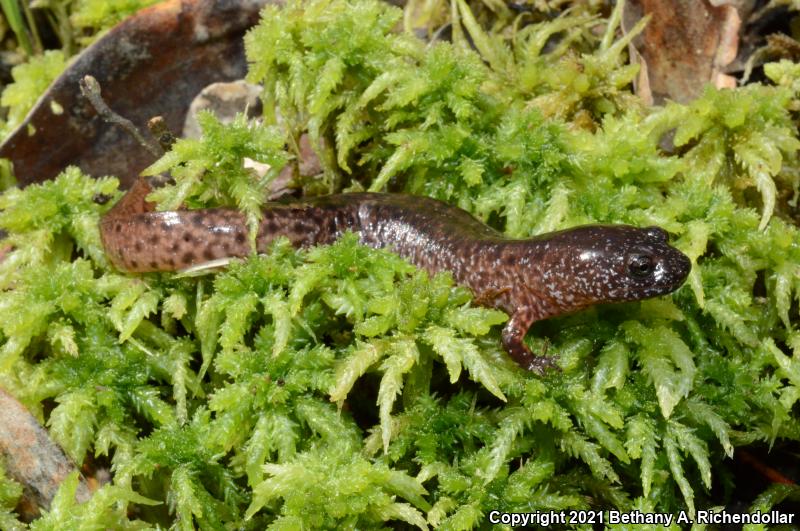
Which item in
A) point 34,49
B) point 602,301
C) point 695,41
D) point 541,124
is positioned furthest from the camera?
A: point 34,49

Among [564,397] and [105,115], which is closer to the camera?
[564,397]

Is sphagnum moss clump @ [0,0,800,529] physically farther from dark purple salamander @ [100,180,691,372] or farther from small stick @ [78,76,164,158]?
small stick @ [78,76,164,158]

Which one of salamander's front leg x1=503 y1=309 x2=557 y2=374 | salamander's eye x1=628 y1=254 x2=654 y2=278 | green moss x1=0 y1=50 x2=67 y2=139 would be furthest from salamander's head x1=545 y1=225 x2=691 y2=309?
green moss x1=0 y1=50 x2=67 y2=139

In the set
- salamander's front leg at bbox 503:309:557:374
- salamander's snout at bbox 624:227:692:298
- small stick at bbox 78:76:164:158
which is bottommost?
salamander's front leg at bbox 503:309:557:374

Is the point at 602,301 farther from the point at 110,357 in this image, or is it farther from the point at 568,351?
the point at 110,357

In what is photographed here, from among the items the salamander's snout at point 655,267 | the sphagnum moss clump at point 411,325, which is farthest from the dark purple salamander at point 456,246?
the sphagnum moss clump at point 411,325

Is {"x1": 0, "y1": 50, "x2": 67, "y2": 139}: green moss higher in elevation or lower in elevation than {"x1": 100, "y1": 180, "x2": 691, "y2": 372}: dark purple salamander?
higher

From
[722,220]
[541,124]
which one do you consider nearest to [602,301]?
[722,220]
